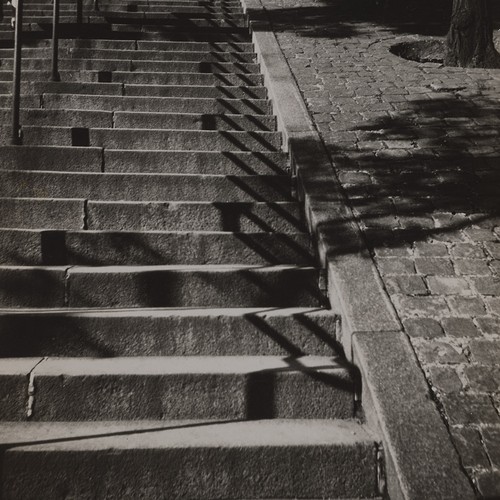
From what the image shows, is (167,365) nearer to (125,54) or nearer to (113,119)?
(113,119)

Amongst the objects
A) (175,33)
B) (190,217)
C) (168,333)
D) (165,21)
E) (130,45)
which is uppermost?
(165,21)

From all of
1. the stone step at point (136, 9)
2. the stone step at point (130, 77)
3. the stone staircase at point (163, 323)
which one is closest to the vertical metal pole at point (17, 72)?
the stone staircase at point (163, 323)

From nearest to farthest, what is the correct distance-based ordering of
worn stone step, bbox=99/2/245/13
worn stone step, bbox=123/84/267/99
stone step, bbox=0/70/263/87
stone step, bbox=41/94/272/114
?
stone step, bbox=41/94/272/114
worn stone step, bbox=123/84/267/99
stone step, bbox=0/70/263/87
worn stone step, bbox=99/2/245/13

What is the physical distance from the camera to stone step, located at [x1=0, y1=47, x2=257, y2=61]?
632 cm

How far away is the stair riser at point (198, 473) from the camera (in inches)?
89.9

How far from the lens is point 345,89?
5.75 meters

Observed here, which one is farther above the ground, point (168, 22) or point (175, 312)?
point (168, 22)

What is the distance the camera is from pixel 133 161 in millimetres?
4215

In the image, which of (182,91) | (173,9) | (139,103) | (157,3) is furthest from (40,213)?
(157,3)

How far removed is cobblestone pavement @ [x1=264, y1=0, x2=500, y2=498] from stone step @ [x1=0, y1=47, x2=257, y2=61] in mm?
1139

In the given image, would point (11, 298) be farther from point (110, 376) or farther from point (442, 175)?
point (442, 175)

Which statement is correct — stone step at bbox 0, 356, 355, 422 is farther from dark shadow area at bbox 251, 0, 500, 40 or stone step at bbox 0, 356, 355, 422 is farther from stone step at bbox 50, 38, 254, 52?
dark shadow area at bbox 251, 0, 500, 40

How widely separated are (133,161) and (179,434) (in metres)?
2.51

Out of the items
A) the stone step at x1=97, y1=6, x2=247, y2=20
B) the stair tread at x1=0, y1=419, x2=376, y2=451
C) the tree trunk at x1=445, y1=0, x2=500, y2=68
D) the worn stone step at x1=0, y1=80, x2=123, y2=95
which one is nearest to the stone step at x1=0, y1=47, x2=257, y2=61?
the worn stone step at x1=0, y1=80, x2=123, y2=95
